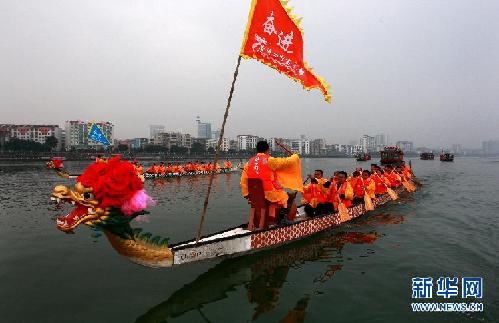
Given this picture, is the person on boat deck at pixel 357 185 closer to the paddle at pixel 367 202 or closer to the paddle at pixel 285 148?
the paddle at pixel 367 202

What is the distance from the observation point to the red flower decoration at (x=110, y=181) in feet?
17.4

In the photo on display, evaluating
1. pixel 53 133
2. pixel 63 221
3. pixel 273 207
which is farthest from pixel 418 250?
pixel 53 133

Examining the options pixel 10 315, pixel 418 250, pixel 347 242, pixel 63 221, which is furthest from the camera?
pixel 347 242

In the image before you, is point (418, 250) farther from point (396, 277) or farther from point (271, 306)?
point (271, 306)

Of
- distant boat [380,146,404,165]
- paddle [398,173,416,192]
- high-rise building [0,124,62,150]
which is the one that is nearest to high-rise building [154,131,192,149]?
high-rise building [0,124,62,150]

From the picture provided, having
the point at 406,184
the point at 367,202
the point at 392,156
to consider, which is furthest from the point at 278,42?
the point at 392,156

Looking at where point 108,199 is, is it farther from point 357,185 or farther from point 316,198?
point 357,185

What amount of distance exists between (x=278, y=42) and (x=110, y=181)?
5116 mm

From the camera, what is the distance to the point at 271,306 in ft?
21.2

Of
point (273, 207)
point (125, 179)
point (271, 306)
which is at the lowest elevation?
point (271, 306)

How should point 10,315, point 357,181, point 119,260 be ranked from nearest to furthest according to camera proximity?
point 10,315, point 119,260, point 357,181

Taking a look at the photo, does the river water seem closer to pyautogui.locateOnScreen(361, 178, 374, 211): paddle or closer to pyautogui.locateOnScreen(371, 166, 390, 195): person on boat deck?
pyautogui.locateOnScreen(361, 178, 374, 211): paddle

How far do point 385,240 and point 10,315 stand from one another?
32.9 feet

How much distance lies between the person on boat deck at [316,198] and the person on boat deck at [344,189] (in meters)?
0.79
